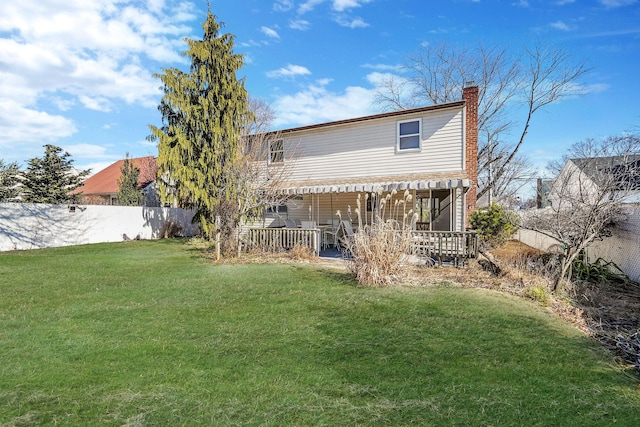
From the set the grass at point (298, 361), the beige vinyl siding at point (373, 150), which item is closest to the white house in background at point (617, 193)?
the grass at point (298, 361)

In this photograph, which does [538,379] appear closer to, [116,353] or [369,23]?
[116,353]

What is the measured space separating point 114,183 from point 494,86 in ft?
126

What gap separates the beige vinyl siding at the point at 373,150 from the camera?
1527 centimetres

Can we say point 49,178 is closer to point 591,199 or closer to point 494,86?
point 591,199

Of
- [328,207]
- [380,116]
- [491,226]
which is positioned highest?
[380,116]

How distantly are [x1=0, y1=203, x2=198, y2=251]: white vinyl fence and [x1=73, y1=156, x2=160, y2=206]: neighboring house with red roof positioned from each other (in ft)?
28.6

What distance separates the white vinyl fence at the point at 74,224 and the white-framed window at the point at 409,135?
692 inches

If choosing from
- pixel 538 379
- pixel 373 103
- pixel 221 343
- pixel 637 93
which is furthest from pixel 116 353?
pixel 373 103

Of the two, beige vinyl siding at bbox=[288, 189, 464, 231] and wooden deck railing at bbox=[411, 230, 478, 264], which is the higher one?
beige vinyl siding at bbox=[288, 189, 464, 231]

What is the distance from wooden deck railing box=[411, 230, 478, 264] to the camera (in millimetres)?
11297

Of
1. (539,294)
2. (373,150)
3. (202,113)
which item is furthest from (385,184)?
(202,113)

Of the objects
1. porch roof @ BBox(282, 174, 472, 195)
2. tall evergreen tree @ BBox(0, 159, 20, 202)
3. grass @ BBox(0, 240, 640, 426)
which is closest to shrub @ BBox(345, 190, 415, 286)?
grass @ BBox(0, 240, 640, 426)

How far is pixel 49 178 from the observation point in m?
21.6

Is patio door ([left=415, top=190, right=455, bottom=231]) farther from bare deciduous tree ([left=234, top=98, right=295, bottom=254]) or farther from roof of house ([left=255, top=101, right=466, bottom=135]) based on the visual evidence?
bare deciduous tree ([left=234, top=98, right=295, bottom=254])
